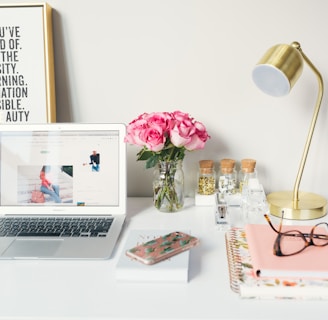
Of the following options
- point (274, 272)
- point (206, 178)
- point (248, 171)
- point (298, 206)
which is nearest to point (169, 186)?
point (206, 178)

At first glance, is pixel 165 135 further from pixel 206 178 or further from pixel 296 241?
pixel 296 241

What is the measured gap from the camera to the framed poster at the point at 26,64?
1.23m

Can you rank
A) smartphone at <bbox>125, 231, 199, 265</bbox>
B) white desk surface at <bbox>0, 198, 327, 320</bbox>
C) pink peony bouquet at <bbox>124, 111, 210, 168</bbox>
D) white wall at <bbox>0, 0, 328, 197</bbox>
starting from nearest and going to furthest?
white desk surface at <bbox>0, 198, 327, 320</bbox>
smartphone at <bbox>125, 231, 199, 265</bbox>
pink peony bouquet at <bbox>124, 111, 210, 168</bbox>
white wall at <bbox>0, 0, 328, 197</bbox>

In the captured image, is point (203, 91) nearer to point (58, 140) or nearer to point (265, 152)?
point (265, 152)

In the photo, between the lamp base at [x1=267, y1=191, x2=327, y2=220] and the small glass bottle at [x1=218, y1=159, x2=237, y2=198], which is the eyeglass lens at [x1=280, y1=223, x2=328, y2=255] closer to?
the lamp base at [x1=267, y1=191, x2=327, y2=220]

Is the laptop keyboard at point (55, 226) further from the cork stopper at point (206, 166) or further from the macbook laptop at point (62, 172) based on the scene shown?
the cork stopper at point (206, 166)

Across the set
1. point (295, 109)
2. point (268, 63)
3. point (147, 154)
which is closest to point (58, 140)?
point (147, 154)

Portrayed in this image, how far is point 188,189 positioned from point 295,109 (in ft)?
1.26

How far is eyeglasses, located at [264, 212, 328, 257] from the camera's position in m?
0.86

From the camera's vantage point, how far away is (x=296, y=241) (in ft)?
2.98

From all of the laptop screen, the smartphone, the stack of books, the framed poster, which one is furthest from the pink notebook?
the framed poster

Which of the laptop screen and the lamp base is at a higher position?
the laptop screen

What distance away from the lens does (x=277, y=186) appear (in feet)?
4.28

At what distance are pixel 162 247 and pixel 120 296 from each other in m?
0.15
